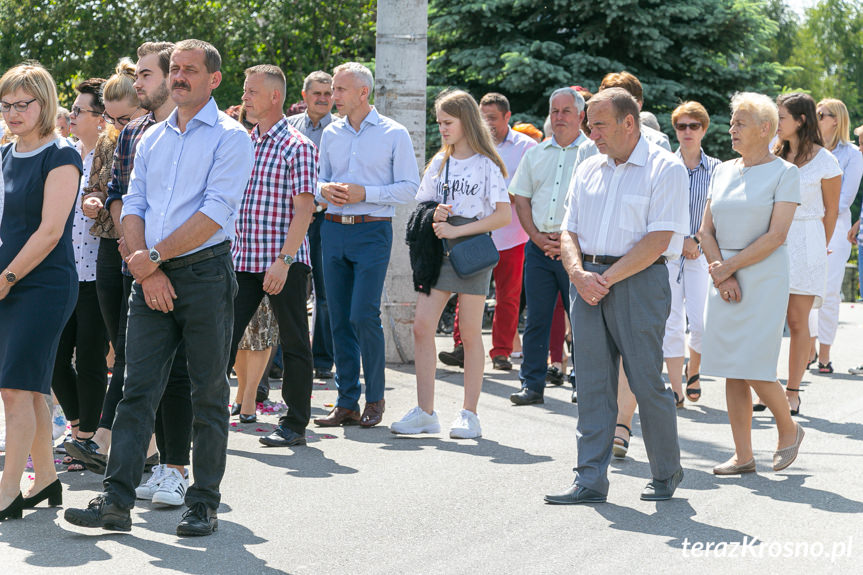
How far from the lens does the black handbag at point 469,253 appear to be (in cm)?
765

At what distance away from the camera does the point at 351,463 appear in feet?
22.6

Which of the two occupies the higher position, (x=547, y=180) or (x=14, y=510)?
(x=547, y=180)

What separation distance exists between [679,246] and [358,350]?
266 cm

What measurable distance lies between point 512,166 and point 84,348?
515 centimetres

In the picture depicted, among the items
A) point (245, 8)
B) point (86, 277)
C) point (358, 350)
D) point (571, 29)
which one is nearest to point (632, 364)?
point (358, 350)

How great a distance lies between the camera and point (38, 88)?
224 inches

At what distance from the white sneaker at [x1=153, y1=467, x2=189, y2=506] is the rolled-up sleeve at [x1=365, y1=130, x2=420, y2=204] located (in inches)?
104

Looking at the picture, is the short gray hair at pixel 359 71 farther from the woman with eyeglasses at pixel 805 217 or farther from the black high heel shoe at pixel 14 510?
the black high heel shoe at pixel 14 510

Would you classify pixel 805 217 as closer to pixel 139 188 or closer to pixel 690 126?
pixel 690 126

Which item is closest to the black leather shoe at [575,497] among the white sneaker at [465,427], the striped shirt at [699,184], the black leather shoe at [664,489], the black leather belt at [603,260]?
the black leather shoe at [664,489]

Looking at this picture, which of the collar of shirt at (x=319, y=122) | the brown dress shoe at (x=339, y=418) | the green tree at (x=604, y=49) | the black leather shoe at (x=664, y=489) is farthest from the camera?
the green tree at (x=604, y=49)

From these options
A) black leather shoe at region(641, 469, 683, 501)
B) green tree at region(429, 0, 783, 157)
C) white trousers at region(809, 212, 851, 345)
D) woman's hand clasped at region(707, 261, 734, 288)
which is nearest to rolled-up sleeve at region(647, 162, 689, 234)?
woman's hand clasped at region(707, 261, 734, 288)

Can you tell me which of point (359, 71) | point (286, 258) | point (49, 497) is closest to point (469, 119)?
point (359, 71)

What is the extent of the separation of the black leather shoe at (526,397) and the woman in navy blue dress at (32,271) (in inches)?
156
